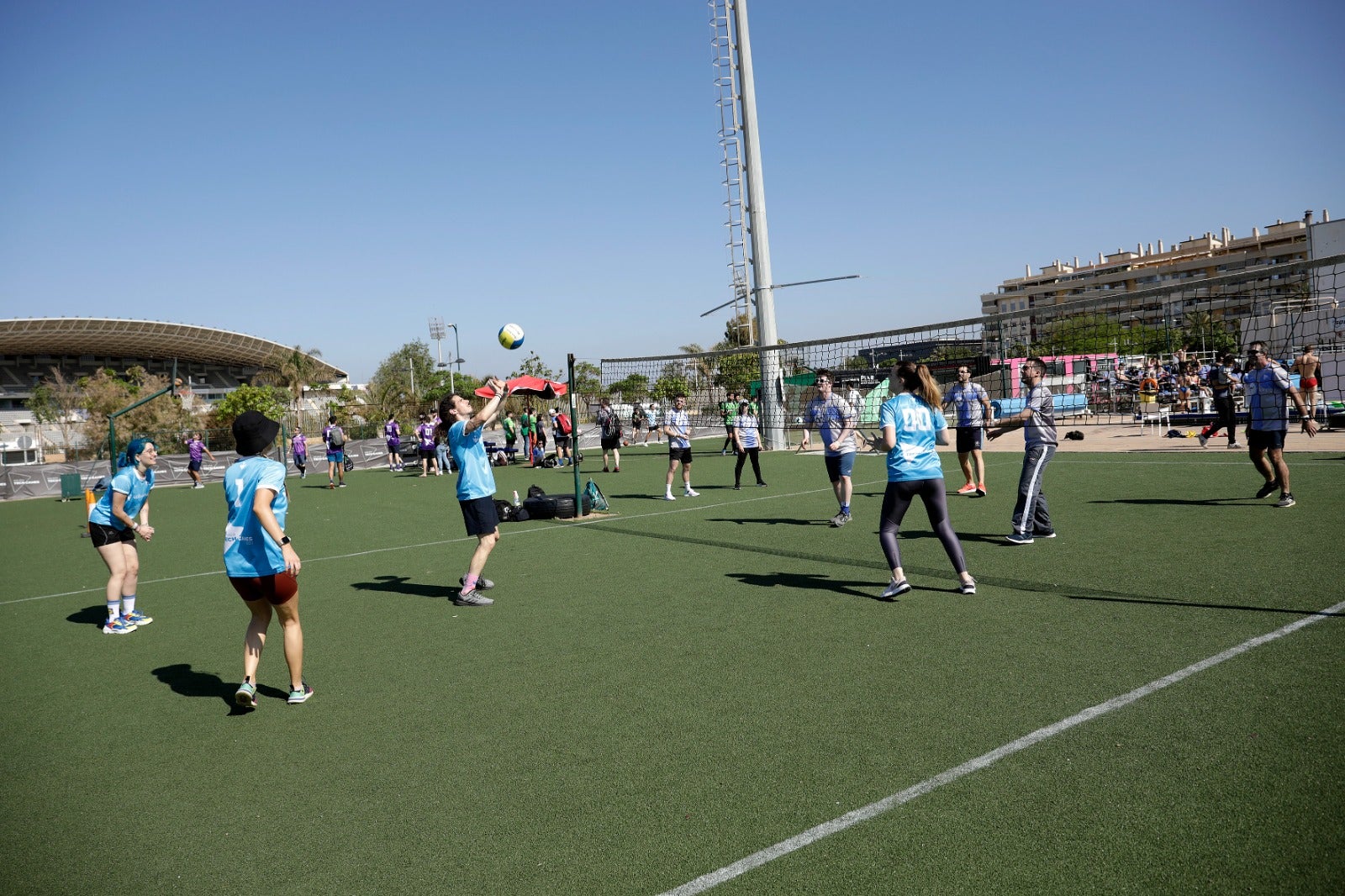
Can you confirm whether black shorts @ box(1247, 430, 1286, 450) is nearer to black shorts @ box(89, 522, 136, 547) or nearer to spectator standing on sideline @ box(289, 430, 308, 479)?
black shorts @ box(89, 522, 136, 547)

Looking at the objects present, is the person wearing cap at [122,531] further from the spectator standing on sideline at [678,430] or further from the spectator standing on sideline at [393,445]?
the spectator standing on sideline at [393,445]

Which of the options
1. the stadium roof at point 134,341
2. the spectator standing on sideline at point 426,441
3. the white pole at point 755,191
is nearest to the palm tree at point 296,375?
the stadium roof at point 134,341

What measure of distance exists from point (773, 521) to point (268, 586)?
8016 mm

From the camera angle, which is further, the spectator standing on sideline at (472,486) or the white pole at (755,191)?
the white pole at (755,191)

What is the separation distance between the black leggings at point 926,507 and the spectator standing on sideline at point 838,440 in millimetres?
4387

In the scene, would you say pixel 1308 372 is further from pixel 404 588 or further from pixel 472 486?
pixel 404 588

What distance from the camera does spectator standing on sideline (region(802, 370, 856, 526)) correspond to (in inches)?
454

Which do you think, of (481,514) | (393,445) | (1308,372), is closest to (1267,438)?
(1308,372)

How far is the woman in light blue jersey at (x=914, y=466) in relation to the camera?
685cm

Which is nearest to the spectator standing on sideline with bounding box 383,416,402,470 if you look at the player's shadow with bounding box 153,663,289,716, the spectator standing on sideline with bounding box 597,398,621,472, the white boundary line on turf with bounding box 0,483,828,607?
the spectator standing on sideline with bounding box 597,398,621,472

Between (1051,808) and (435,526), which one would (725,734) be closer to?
(1051,808)

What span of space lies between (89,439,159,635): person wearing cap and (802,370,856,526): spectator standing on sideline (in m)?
7.90

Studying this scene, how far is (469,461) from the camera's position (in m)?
8.09

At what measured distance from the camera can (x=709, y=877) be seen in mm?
3246
